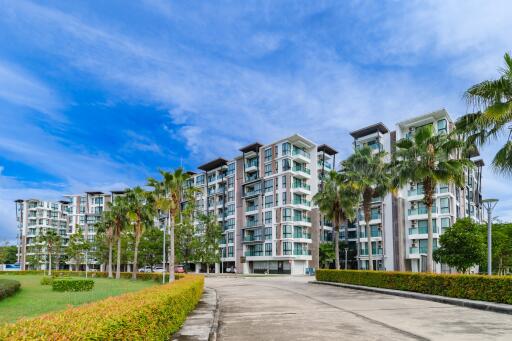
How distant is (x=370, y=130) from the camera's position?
75.2 metres

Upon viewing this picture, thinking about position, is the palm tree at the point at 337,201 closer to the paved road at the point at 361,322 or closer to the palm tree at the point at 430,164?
the palm tree at the point at 430,164

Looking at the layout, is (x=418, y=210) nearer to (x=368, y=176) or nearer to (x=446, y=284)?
(x=368, y=176)

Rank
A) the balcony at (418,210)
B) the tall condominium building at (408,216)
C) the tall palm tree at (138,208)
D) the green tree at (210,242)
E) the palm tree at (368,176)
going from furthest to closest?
1. the green tree at (210,242)
2. the balcony at (418,210)
3. the tall condominium building at (408,216)
4. the tall palm tree at (138,208)
5. the palm tree at (368,176)

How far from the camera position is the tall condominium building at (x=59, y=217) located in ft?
426

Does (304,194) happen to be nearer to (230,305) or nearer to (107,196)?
(230,305)

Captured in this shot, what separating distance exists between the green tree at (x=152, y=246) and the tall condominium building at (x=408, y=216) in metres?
35.0

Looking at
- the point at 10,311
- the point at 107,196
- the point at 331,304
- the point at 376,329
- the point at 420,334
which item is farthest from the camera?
the point at 107,196

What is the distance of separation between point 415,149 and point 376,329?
17.0 m

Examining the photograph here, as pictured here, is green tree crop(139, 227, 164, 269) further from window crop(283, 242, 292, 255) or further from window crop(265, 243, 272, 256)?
window crop(283, 242, 292, 255)

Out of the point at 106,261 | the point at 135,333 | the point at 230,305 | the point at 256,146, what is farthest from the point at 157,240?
the point at 135,333

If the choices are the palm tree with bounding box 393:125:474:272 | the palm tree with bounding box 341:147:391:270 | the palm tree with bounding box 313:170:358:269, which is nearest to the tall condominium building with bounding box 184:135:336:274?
the palm tree with bounding box 313:170:358:269

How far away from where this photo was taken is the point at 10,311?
18.8 meters

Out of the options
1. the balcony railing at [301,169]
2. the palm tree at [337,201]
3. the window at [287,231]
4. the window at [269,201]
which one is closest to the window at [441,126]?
the balcony railing at [301,169]

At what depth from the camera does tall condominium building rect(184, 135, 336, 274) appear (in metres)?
76.6
